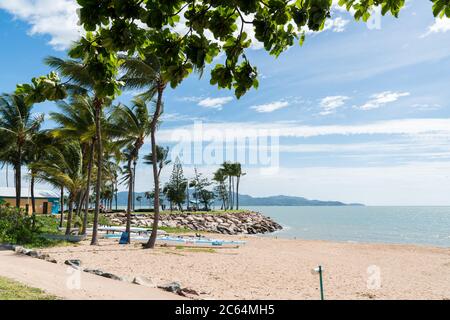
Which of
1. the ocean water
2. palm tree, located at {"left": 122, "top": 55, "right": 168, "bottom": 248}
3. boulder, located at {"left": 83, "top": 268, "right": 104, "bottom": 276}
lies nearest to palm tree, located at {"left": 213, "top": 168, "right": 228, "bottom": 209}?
the ocean water

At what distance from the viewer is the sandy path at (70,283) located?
7207 mm

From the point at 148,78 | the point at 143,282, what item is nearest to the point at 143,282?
the point at 143,282

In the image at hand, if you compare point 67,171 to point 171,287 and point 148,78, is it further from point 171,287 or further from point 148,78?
Result: point 171,287

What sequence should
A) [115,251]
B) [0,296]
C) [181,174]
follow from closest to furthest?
[0,296], [115,251], [181,174]

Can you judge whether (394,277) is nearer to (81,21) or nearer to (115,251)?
(115,251)

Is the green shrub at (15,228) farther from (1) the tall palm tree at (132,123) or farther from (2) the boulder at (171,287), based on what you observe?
(2) the boulder at (171,287)

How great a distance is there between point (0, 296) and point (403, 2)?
696 cm

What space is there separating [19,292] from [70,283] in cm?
139

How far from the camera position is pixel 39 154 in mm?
31266

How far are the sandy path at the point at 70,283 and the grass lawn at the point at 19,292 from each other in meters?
0.25

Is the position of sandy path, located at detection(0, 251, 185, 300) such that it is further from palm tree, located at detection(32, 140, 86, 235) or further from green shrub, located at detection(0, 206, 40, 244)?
palm tree, located at detection(32, 140, 86, 235)

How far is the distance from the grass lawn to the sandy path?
0.25 metres

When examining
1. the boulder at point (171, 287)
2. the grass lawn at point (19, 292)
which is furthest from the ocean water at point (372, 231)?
the grass lawn at point (19, 292)

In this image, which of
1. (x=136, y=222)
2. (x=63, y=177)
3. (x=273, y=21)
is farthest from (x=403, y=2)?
(x=136, y=222)
